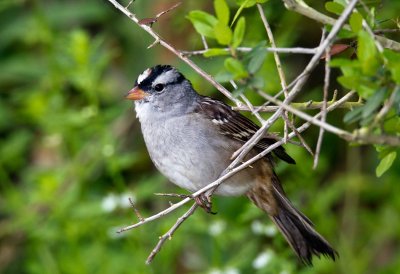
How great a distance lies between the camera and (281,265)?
376cm

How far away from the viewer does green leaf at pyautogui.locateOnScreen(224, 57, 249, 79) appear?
6.97 ft

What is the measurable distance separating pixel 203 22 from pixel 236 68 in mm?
175

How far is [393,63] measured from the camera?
212cm

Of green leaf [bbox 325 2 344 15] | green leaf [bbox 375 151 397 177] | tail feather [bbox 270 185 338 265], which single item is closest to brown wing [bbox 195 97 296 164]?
tail feather [bbox 270 185 338 265]

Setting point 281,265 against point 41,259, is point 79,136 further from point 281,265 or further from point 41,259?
point 281,265

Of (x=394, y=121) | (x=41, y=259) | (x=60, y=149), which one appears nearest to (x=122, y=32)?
(x=60, y=149)

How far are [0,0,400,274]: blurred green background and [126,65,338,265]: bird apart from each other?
0.22 metres

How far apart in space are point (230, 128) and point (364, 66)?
1.48 m

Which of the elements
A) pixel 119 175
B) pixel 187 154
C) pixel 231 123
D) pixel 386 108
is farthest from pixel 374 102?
pixel 119 175

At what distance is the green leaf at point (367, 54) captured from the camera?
2.07 meters

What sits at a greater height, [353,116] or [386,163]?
[353,116]

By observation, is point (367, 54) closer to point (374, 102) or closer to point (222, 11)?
point (374, 102)

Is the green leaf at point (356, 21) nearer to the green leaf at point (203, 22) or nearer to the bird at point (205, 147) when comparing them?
the green leaf at point (203, 22)

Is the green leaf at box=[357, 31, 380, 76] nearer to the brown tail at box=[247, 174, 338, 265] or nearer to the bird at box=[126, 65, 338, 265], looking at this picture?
the bird at box=[126, 65, 338, 265]
